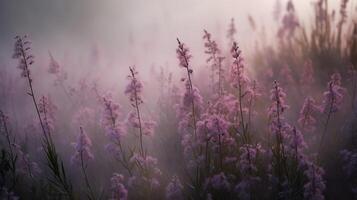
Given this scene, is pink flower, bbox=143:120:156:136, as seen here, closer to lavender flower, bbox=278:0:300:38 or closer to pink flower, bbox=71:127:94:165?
pink flower, bbox=71:127:94:165

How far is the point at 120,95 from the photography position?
6.95 m

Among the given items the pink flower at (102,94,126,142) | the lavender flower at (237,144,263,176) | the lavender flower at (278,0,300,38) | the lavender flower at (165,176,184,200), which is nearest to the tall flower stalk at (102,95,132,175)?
the pink flower at (102,94,126,142)

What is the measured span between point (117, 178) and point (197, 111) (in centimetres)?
100

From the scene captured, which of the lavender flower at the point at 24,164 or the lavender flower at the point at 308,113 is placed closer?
the lavender flower at the point at 308,113

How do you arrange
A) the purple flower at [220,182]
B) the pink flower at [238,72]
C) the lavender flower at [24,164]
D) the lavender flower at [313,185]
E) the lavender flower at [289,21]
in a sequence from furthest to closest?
1. the lavender flower at [289,21]
2. the lavender flower at [24,164]
3. the pink flower at [238,72]
4. the purple flower at [220,182]
5. the lavender flower at [313,185]

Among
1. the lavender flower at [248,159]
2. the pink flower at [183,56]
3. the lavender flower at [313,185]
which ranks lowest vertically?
the lavender flower at [313,185]

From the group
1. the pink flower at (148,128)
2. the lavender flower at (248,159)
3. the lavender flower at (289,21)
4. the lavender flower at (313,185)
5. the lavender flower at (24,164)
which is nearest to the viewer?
the lavender flower at (313,185)

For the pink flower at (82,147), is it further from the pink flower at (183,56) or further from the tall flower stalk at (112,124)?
the pink flower at (183,56)

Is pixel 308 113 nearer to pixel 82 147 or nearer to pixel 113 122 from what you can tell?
pixel 113 122

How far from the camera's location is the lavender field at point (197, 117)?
11.8 ft

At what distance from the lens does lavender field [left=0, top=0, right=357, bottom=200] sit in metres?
3.60

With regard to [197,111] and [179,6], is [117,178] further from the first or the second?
[179,6]

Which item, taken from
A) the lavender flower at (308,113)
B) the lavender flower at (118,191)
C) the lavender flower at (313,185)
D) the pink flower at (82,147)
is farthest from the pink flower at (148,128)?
the lavender flower at (313,185)

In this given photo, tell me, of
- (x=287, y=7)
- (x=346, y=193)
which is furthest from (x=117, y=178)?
(x=287, y=7)
